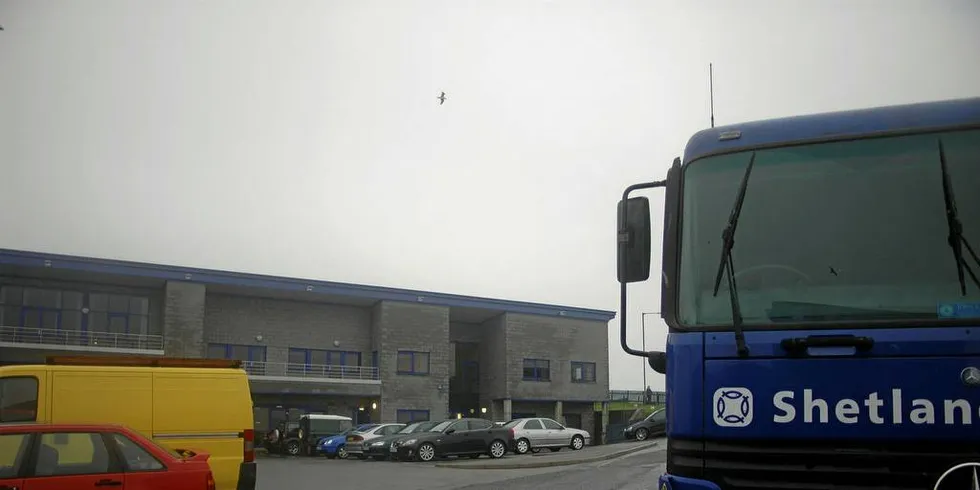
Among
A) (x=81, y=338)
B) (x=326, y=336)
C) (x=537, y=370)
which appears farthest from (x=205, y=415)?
(x=537, y=370)

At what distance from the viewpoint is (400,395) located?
52.9 meters

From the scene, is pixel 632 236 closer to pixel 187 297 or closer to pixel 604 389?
pixel 187 297

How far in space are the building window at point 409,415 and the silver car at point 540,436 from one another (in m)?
18.5

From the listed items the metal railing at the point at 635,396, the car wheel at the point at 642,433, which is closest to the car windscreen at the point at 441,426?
the car wheel at the point at 642,433

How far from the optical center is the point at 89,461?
31.1 feet

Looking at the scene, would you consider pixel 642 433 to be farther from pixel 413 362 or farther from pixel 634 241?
pixel 634 241

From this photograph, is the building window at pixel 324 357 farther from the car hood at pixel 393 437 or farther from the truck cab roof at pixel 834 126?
the truck cab roof at pixel 834 126

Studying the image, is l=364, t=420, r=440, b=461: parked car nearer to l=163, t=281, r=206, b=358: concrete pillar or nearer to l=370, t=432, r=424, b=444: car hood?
l=370, t=432, r=424, b=444: car hood

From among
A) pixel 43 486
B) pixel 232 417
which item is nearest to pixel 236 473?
pixel 232 417

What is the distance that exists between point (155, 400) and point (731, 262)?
10536 mm

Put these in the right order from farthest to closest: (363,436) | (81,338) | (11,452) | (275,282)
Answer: (275,282) < (81,338) < (363,436) < (11,452)

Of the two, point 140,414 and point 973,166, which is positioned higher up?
point 973,166

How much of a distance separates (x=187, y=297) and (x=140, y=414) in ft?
120

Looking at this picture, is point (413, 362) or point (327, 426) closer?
point (327, 426)
